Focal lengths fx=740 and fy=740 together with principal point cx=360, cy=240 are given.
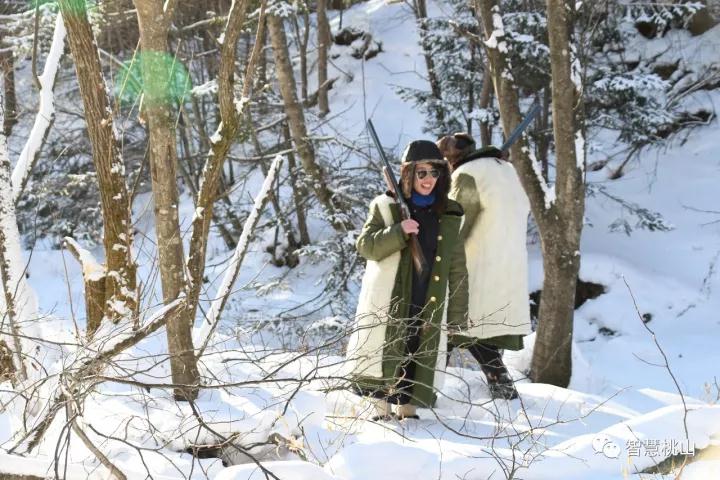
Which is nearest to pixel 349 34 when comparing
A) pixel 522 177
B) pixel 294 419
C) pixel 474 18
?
pixel 474 18

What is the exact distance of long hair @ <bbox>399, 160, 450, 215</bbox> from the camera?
3.77m

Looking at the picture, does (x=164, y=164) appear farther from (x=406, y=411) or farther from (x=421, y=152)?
(x=406, y=411)

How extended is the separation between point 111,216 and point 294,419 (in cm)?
151

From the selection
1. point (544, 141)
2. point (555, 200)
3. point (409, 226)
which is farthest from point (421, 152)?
point (544, 141)

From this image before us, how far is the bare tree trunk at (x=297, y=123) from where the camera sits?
28.1 feet

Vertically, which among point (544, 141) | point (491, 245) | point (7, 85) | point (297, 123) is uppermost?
point (7, 85)

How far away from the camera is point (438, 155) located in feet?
12.4

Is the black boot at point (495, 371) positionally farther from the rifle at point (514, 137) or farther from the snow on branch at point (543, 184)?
the snow on branch at point (543, 184)

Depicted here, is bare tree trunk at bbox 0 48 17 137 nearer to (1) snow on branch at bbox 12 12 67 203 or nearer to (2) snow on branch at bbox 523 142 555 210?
(1) snow on branch at bbox 12 12 67 203

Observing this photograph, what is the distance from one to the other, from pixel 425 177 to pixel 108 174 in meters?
1.73

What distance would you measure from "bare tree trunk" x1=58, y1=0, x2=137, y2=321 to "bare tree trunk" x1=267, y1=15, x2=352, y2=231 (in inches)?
176

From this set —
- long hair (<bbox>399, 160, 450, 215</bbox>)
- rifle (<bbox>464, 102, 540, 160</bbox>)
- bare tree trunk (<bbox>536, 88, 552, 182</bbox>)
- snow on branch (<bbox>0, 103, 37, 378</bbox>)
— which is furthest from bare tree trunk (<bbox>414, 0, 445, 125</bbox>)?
snow on branch (<bbox>0, 103, 37, 378</bbox>)

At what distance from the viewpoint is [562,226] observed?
5.19 m

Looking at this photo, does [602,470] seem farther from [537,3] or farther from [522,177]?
[537,3]
